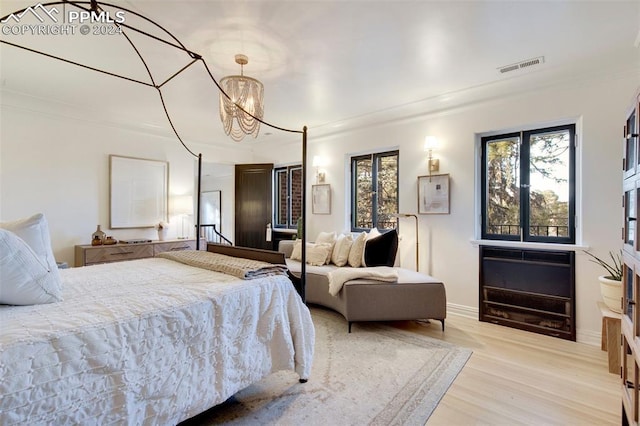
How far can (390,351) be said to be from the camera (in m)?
2.67

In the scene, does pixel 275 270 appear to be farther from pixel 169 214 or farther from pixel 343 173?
pixel 169 214

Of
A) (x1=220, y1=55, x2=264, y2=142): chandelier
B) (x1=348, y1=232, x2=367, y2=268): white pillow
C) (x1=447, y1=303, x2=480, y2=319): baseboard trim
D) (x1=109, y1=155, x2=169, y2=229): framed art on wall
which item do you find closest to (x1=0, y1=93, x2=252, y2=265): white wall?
(x1=109, y1=155, x2=169, y2=229): framed art on wall

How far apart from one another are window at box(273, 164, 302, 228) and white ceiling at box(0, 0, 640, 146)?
1908mm

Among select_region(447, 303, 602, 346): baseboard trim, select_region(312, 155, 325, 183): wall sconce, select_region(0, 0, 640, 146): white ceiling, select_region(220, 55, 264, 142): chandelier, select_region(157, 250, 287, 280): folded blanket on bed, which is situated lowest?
select_region(447, 303, 602, 346): baseboard trim

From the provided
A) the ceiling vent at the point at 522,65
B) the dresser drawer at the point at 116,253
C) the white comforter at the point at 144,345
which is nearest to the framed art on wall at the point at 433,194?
the ceiling vent at the point at 522,65

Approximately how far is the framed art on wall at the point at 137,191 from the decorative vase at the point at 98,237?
254mm

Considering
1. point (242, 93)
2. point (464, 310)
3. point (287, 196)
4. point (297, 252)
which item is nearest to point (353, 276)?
point (297, 252)

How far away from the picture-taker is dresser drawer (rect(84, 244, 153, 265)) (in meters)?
3.87

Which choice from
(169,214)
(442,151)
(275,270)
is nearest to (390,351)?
(275,270)

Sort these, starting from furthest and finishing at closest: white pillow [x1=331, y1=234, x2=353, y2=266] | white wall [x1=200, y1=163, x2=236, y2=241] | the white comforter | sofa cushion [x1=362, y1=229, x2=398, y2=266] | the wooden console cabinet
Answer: white wall [x1=200, y1=163, x2=236, y2=241]
white pillow [x1=331, y1=234, x2=353, y2=266]
sofa cushion [x1=362, y1=229, x2=398, y2=266]
the wooden console cabinet
the white comforter

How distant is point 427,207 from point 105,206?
4385 millimetres

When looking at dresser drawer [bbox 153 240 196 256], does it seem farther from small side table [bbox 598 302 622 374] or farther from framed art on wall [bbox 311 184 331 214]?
small side table [bbox 598 302 622 374]

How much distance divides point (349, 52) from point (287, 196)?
3487mm

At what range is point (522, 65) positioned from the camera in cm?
278
